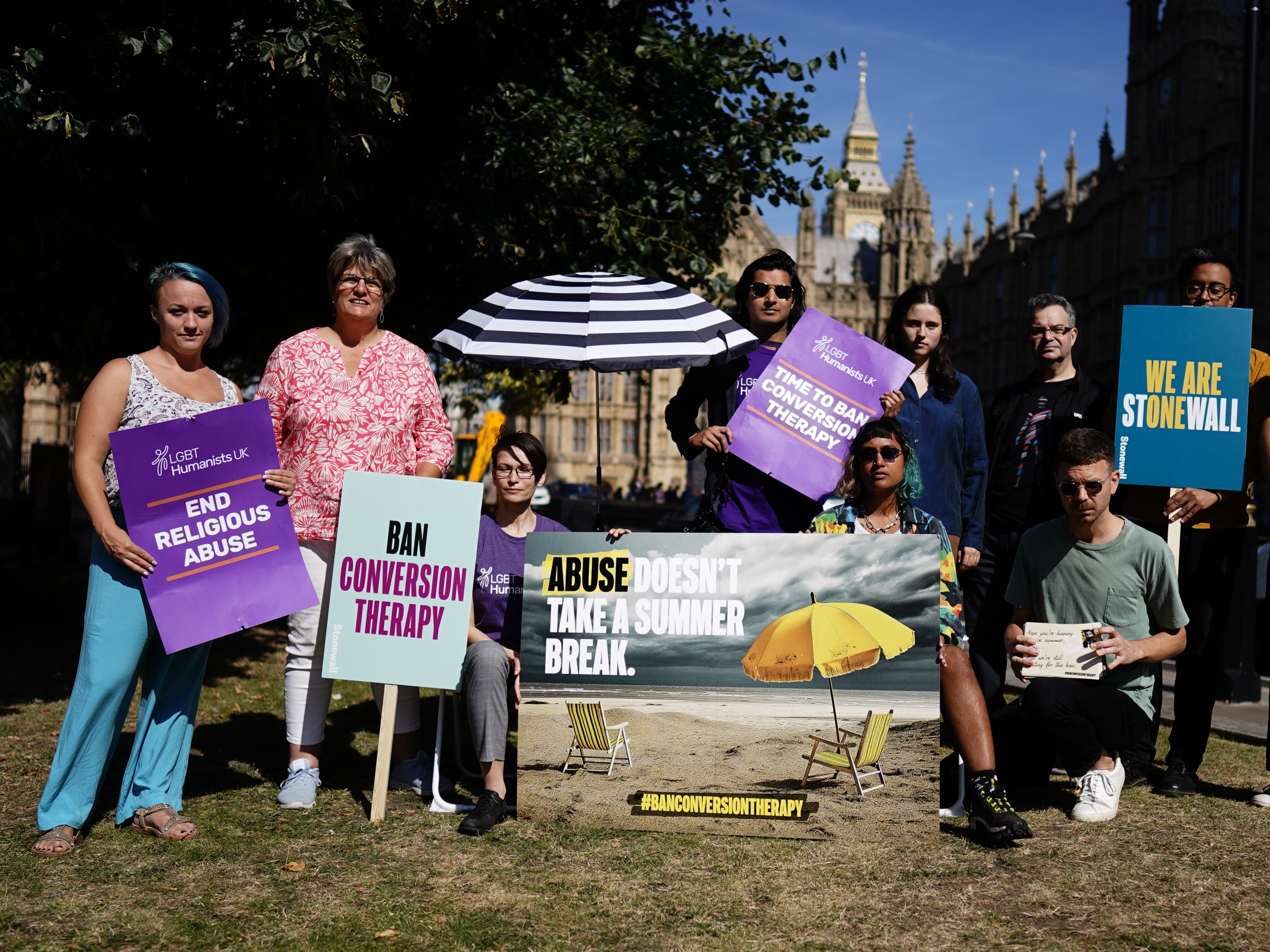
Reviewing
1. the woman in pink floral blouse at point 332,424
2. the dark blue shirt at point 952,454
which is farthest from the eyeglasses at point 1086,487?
the woman in pink floral blouse at point 332,424

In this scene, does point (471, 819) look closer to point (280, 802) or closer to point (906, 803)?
point (280, 802)

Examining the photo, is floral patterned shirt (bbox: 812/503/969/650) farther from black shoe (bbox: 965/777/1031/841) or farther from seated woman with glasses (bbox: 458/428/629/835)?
seated woman with glasses (bbox: 458/428/629/835)

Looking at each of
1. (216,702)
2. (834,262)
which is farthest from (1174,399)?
(834,262)

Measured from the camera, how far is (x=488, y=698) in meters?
4.88

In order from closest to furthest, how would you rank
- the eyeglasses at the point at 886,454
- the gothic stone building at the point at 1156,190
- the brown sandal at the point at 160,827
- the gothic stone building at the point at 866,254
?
the brown sandal at the point at 160,827, the eyeglasses at the point at 886,454, the gothic stone building at the point at 1156,190, the gothic stone building at the point at 866,254

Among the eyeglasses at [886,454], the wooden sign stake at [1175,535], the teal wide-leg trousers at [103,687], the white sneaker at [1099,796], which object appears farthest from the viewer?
the wooden sign stake at [1175,535]

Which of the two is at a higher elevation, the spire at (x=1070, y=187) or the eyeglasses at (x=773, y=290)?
the spire at (x=1070, y=187)

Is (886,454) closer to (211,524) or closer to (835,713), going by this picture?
(835,713)

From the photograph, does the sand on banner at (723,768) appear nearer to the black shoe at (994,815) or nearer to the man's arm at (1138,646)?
the black shoe at (994,815)

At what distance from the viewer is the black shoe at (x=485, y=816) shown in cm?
463

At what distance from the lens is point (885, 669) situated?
15.1 ft

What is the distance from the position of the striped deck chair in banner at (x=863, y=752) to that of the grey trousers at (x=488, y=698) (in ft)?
4.66

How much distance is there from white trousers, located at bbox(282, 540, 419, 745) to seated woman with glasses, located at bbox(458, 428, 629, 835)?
53cm

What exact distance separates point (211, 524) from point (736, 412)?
2419mm
